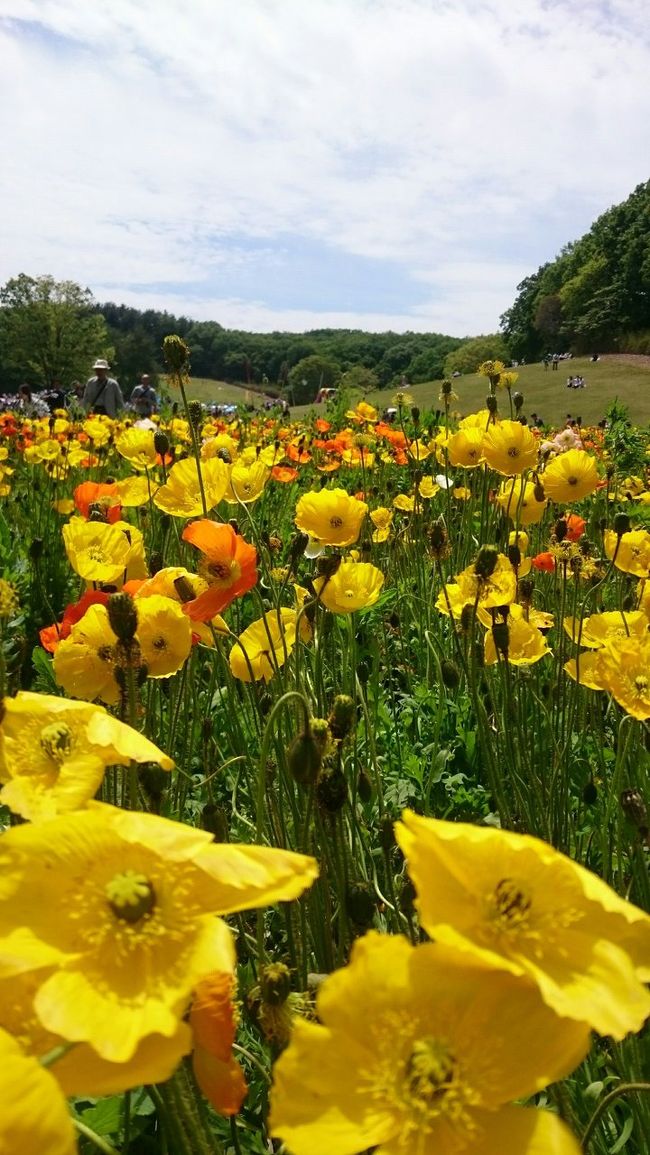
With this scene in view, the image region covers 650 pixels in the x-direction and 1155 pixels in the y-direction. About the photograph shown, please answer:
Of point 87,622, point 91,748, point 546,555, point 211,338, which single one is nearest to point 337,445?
point 546,555

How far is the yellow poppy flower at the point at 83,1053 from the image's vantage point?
0.47 meters

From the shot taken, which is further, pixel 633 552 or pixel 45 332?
pixel 45 332

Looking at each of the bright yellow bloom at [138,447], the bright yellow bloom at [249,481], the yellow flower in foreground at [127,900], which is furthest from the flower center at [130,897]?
the bright yellow bloom at [138,447]

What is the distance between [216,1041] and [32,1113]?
0.21 metres

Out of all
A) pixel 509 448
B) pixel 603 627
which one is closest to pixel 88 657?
pixel 603 627

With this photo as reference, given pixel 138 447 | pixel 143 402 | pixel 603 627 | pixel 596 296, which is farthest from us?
pixel 596 296

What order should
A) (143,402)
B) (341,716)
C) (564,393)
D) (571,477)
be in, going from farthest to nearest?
(564,393), (143,402), (571,477), (341,716)

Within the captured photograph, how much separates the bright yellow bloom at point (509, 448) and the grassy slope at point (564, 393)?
1083 centimetres

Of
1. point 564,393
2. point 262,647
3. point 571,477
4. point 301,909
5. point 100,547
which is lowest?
point 301,909

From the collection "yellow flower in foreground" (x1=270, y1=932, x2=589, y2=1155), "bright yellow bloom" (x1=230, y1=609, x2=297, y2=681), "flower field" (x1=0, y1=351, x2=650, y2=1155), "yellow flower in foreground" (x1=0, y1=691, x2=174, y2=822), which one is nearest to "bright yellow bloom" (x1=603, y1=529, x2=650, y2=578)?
"flower field" (x1=0, y1=351, x2=650, y2=1155)

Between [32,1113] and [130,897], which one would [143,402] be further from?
[32,1113]

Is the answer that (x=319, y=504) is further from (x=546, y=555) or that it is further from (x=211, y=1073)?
(x=211, y=1073)

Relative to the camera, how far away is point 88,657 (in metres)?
1.36

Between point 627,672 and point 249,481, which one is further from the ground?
point 249,481
